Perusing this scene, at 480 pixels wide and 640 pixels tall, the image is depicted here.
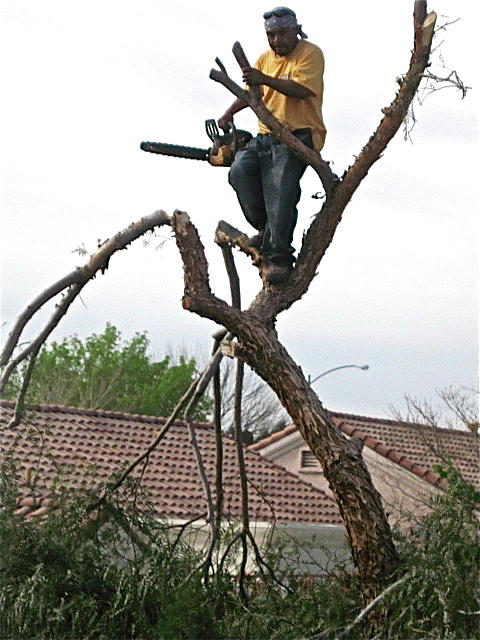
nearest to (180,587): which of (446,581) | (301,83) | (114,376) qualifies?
(446,581)

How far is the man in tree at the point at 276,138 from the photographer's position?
5.28 metres

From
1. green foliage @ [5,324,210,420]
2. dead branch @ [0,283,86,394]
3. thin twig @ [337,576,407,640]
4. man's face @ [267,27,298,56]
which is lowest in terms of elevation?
thin twig @ [337,576,407,640]

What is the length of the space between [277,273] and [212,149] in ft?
2.34

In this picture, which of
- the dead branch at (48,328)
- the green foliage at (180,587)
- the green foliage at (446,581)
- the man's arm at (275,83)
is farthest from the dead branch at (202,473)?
the man's arm at (275,83)

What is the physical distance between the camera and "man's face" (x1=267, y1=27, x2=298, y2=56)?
17.5 ft

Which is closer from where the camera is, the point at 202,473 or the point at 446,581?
the point at 446,581

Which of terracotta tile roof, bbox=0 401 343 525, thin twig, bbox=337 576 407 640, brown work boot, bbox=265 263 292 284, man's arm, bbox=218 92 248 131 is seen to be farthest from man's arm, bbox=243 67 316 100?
terracotta tile roof, bbox=0 401 343 525

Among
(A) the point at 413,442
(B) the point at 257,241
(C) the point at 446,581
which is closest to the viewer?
(C) the point at 446,581

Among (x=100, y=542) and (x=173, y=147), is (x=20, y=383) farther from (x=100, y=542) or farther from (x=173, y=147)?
(x=173, y=147)

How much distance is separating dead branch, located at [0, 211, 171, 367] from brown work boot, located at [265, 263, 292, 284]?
0.59 m

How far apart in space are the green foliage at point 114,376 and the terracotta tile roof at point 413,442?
747 centimetres

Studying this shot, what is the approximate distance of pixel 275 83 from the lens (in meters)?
5.21

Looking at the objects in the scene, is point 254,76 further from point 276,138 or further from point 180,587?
point 180,587

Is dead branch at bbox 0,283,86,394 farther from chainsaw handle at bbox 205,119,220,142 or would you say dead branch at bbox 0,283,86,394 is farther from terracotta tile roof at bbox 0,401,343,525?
terracotta tile roof at bbox 0,401,343,525
